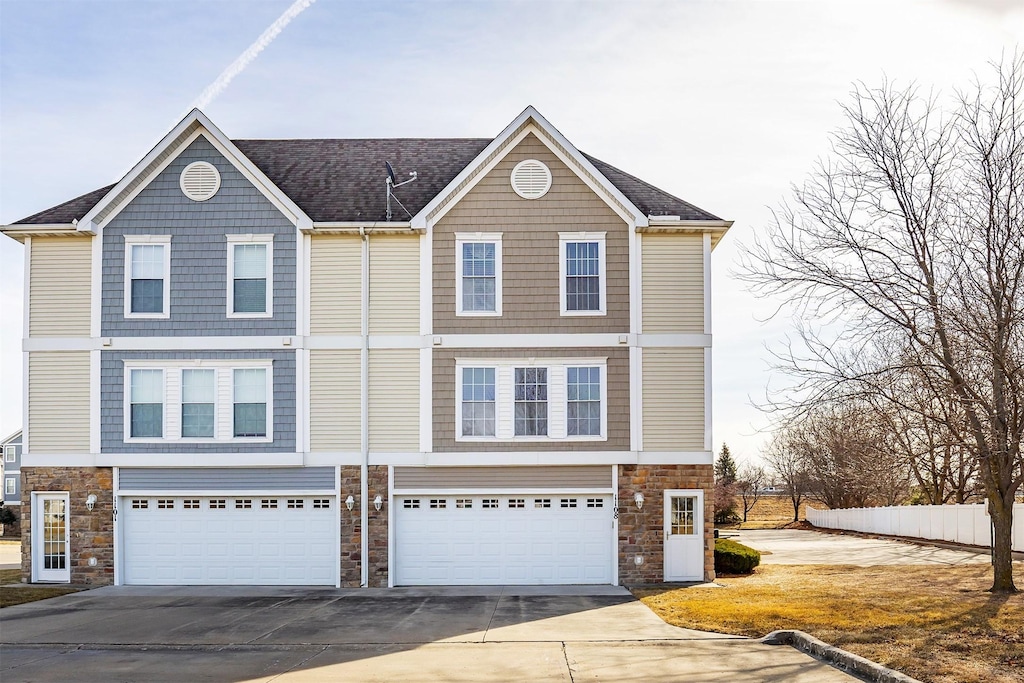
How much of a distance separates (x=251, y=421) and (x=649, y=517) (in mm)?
9615

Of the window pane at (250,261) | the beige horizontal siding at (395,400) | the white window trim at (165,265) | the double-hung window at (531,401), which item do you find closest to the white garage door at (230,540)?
the beige horizontal siding at (395,400)

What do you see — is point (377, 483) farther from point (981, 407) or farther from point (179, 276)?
point (981, 407)

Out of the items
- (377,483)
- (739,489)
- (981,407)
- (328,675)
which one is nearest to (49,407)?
(377,483)

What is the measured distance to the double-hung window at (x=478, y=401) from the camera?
23281mm

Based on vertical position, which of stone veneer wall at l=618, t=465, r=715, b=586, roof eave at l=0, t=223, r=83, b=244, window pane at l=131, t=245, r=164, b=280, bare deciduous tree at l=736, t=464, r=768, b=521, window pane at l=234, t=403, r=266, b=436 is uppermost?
roof eave at l=0, t=223, r=83, b=244

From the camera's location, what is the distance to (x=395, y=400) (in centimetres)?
2339

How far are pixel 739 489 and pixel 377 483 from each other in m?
48.3

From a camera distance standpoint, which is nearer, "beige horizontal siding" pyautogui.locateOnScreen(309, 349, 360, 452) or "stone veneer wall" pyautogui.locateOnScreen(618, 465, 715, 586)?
"stone veneer wall" pyautogui.locateOnScreen(618, 465, 715, 586)

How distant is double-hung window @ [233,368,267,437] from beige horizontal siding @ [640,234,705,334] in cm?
920

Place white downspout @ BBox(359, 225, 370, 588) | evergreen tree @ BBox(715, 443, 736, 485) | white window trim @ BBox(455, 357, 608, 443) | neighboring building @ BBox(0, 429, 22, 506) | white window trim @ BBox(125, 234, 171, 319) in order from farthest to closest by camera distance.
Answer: evergreen tree @ BBox(715, 443, 736, 485) < neighboring building @ BBox(0, 429, 22, 506) < white window trim @ BBox(125, 234, 171, 319) < white window trim @ BBox(455, 357, 608, 443) < white downspout @ BBox(359, 225, 370, 588)

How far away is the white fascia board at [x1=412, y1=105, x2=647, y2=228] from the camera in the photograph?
76.2 ft

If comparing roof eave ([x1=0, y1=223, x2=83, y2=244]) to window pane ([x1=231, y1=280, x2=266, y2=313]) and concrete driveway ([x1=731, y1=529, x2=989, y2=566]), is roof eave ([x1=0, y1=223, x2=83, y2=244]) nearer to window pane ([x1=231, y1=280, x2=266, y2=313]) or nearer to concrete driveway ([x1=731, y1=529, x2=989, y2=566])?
window pane ([x1=231, y1=280, x2=266, y2=313])

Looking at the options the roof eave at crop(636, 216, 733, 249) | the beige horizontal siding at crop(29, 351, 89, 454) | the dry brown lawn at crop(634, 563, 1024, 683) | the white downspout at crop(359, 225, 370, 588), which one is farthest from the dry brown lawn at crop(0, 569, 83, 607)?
the roof eave at crop(636, 216, 733, 249)

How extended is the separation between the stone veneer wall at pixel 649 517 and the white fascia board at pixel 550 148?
5848 millimetres
